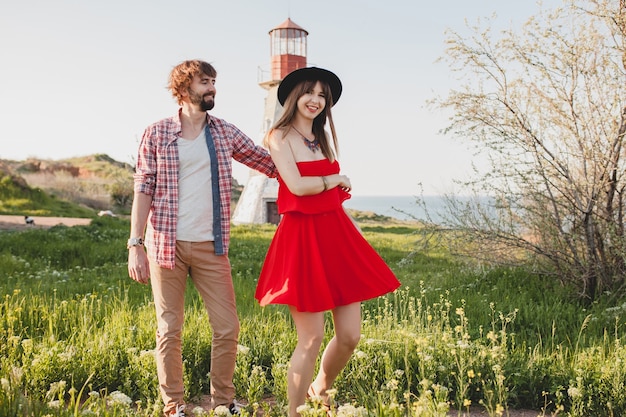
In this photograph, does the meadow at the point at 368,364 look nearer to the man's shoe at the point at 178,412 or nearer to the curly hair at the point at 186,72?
the man's shoe at the point at 178,412

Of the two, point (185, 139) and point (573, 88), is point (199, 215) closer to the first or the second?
point (185, 139)

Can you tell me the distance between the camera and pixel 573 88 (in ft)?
23.8

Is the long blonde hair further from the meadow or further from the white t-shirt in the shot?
the meadow

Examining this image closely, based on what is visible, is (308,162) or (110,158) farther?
(110,158)

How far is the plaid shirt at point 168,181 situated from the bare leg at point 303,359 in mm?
714

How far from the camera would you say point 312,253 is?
3.53 metres

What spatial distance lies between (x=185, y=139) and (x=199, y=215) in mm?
478

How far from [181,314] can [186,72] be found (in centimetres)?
148

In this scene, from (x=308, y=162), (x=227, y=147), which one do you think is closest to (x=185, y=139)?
(x=227, y=147)

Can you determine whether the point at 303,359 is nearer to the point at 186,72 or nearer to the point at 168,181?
the point at 168,181

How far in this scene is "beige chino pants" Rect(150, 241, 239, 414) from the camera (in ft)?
12.2

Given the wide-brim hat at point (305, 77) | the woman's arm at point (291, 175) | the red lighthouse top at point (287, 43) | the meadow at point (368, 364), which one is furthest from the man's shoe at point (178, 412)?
the red lighthouse top at point (287, 43)

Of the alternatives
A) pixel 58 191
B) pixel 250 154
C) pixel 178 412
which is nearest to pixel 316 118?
pixel 250 154

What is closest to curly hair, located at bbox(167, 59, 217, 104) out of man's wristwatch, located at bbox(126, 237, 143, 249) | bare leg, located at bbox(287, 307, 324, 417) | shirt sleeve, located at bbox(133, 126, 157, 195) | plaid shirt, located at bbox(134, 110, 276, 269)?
plaid shirt, located at bbox(134, 110, 276, 269)
